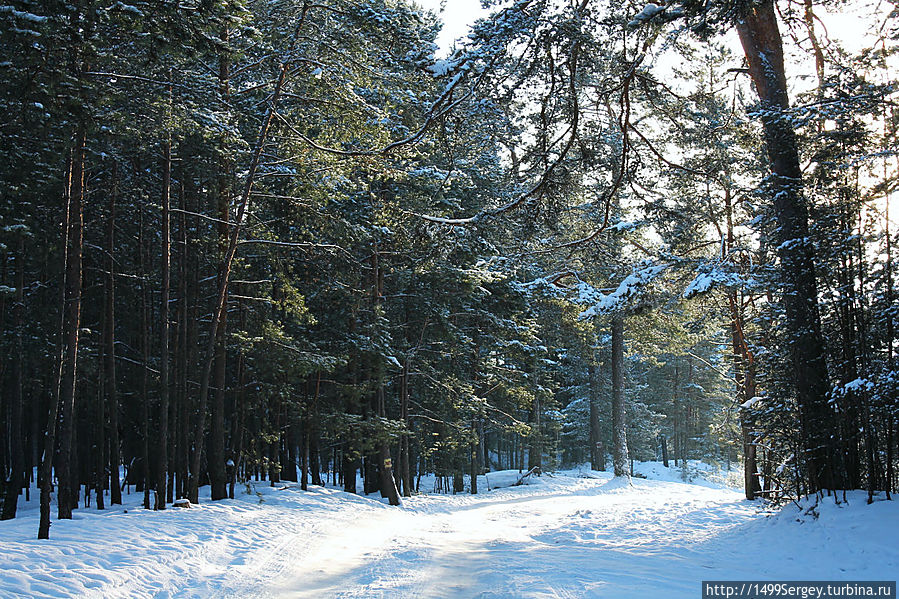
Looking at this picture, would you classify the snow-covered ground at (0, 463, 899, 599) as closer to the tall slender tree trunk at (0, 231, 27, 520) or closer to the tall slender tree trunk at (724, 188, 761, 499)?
the tall slender tree trunk at (724, 188, 761, 499)

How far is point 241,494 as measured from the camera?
14.9 meters

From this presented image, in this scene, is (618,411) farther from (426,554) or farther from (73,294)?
(73,294)

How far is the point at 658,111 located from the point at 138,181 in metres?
12.7

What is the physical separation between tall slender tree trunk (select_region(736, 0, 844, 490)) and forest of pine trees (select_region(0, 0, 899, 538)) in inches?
1.6

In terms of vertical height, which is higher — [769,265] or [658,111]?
[658,111]

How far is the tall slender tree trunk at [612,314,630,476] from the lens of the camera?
80.8ft

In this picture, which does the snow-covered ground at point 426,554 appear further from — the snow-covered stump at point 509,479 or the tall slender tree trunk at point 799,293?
the snow-covered stump at point 509,479

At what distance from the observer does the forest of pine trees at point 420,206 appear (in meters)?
7.73

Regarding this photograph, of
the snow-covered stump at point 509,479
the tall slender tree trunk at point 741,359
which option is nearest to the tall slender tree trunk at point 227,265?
the tall slender tree trunk at point 741,359

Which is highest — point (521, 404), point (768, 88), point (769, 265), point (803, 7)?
point (803, 7)

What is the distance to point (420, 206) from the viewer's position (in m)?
17.8

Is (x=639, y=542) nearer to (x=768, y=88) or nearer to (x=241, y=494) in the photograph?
(x=768, y=88)

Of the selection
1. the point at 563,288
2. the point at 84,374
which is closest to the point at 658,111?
the point at 563,288

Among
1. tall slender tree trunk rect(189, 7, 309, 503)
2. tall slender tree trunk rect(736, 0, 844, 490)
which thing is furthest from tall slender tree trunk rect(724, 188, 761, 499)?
tall slender tree trunk rect(189, 7, 309, 503)
